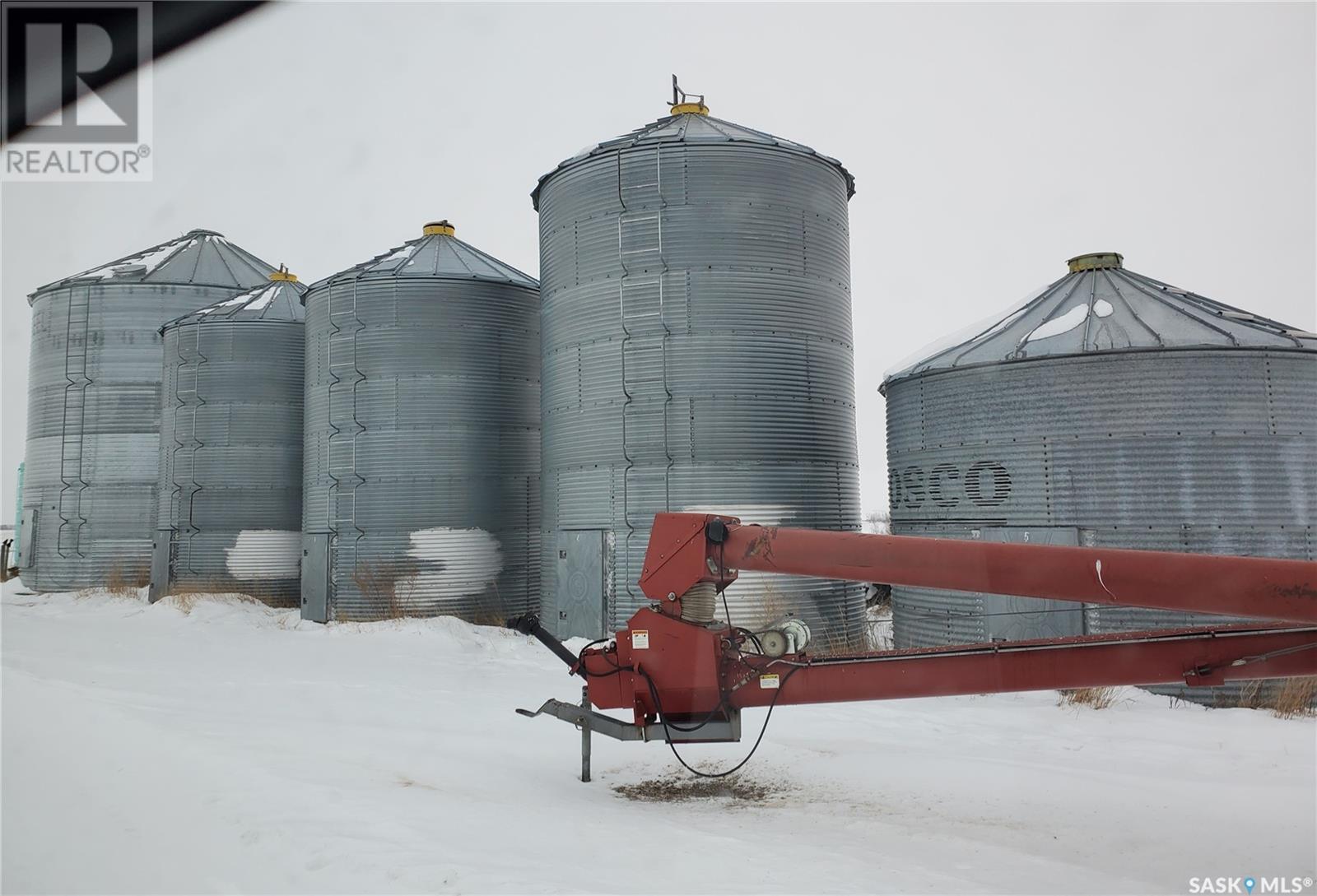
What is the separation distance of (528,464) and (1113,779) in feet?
46.8

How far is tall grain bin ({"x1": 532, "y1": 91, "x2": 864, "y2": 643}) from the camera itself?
1423 cm

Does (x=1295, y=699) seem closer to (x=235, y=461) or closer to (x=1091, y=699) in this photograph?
(x=1091, y=699)

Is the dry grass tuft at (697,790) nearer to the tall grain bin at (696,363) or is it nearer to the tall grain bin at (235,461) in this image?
the tall grain bin at (696,363)

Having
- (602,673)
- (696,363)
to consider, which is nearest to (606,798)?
(602,673)

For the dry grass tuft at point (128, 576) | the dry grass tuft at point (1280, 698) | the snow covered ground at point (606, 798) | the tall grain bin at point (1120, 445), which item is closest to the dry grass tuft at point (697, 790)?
the snow covered ground at point (606, 798)

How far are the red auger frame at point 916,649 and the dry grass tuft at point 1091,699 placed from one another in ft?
11.6

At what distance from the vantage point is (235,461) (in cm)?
2316

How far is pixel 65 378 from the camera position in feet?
89.5

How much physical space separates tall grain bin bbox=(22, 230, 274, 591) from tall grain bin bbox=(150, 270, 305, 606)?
3.44 meters

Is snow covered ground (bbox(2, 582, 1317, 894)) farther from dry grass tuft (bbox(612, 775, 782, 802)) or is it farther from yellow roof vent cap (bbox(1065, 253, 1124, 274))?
yellow roof vent cap (bbox(1065, 253, 1124, 274))

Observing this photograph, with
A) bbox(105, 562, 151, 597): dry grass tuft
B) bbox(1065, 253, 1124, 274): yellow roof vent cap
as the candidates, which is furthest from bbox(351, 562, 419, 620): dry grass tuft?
bbox(1065, 253, 1124, 274): yellow roof vent cap

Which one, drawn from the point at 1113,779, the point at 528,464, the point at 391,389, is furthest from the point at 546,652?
the point at 1113,779

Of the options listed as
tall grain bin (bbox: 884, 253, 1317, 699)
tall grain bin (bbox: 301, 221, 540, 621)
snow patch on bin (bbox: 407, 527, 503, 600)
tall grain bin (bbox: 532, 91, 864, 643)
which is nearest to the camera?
tall grain bin (bbox: 884, 253, 1317, 699)

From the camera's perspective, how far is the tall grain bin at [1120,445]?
1128 centimetres
